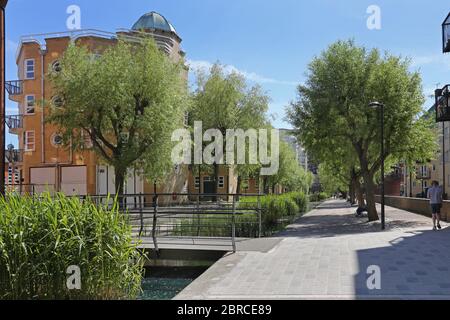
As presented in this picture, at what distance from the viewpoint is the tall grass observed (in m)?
6.33

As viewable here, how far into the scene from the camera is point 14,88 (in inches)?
1797

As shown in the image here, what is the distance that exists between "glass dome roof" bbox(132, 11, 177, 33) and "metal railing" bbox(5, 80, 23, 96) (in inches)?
487

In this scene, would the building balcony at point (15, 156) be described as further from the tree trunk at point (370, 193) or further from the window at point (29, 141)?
the tree trunk at point (370, 193)

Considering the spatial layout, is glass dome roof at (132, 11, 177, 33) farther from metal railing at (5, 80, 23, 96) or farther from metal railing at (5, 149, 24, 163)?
metal railing at (5, 149, 24, 163)

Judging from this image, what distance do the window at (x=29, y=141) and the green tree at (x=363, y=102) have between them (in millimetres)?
29880

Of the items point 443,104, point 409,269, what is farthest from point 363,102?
point 409,269

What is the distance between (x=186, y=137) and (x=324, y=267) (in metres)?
22.1

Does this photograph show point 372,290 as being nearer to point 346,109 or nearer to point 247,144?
point 346,109

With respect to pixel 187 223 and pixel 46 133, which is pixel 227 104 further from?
pixel 187 223

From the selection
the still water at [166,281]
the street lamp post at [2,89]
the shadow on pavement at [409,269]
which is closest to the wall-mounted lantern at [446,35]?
the shadow on pavement at [409,269]

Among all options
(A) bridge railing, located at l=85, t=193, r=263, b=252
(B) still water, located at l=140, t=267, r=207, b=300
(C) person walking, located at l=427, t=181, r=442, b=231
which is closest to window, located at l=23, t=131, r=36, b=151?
(A) bridge railing, located at l=85, t=193, r=263, b=252

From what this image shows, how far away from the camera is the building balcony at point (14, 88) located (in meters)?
45.3
